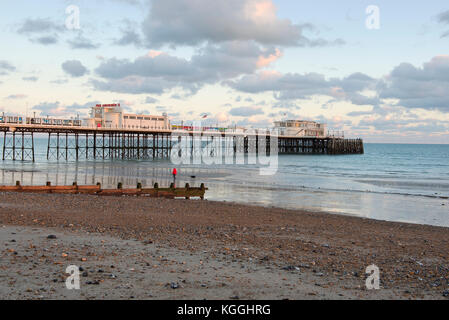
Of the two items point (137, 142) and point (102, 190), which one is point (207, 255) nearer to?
point (102, 190)

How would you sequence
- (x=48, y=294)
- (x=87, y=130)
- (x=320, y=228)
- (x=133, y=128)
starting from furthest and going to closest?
(x=133, y=128) → (x=87, y=130) → (x=320, y=228) → (x=48, y=294)

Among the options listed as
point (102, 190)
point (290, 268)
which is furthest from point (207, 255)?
point (102, 190)

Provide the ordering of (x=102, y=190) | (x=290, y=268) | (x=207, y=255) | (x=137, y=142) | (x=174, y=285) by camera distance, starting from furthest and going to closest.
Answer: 1. (x=137, y=142)
2. (x=102, y=190)
3. (x=207, y=255)
4. (x=290, y=268)
5. (x=174, y=285)

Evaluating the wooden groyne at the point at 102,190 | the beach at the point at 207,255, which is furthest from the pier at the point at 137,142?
the beach at the point at 207,255

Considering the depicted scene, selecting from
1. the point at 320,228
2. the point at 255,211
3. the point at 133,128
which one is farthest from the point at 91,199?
the point at 133,128

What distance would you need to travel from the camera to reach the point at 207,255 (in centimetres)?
888

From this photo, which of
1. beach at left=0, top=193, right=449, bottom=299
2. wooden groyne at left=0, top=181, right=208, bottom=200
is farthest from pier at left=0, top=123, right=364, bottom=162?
beach at left=0, top=193, right=449, bottom=299

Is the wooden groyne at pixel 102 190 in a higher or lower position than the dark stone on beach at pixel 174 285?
higher

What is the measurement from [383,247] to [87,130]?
2227 inches

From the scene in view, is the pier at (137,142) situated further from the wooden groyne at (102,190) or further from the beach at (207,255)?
the beach at (207,255)

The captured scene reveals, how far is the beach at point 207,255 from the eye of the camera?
670cm

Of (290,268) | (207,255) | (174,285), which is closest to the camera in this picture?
(174,285)

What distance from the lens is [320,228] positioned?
13492 millimetres

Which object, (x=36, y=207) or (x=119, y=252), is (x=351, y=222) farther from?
(x=36, y=207)
